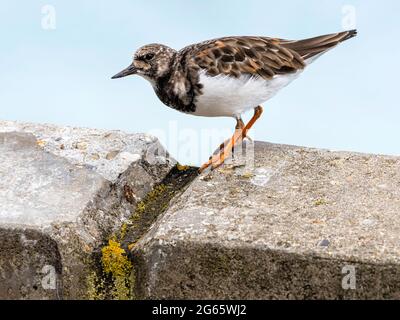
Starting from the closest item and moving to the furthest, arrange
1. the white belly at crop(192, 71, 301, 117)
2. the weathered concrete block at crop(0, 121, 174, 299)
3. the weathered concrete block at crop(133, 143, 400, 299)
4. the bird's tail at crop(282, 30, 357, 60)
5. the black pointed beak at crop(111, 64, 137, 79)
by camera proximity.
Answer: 1. the weathered concrete block at crop(133, 143, 400, 299)
2. the weathered concrete block at crop(0, 121, 174, 299)
3. the white belly at crop(192, 71, 301, 117)
4. the black pointed beak at crop(111, 64, 137, 79)
5. the bird's tail at crop(282, 30, 357, 60)

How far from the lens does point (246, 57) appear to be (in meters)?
7.28

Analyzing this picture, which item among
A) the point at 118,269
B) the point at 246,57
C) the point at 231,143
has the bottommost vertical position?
the point at 118,269

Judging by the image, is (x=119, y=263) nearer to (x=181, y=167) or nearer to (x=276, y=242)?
(x=276, y=242)

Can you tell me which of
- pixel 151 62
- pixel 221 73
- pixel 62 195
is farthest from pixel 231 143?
pixel 62 195

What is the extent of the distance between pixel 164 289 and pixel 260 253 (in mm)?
697

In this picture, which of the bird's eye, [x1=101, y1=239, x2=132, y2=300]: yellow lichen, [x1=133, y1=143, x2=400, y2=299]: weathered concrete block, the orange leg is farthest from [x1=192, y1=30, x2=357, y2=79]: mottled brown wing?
[x1=101, y1=239, x2=132, y2=300]: yellow lichen

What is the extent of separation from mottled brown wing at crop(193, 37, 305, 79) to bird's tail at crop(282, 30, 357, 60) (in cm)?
10

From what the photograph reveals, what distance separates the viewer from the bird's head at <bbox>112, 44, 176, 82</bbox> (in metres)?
7.42

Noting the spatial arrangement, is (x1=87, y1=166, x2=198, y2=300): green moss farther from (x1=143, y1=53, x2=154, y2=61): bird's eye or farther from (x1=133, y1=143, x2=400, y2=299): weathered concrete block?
(x1=143, y1=53, x2=154, y2=61): bird's eye

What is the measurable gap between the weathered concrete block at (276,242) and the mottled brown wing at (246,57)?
1.11m

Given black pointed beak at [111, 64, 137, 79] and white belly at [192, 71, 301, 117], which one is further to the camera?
black pointed beak at [111, 64, 137, 79]

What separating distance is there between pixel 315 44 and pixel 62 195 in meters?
2.85

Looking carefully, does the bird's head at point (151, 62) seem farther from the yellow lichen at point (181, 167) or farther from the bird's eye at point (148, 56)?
the yellow lichen at point (181, 167)
